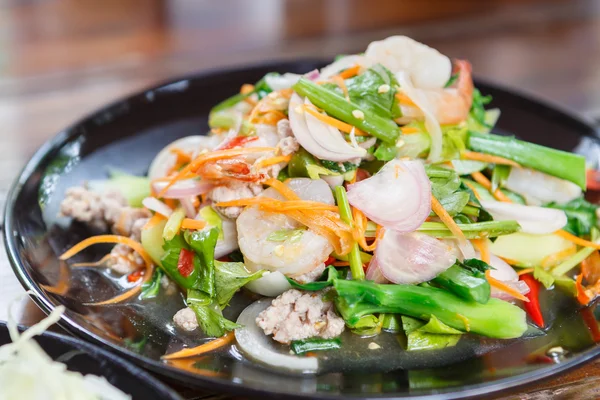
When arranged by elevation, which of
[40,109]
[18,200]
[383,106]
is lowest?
[40,109]

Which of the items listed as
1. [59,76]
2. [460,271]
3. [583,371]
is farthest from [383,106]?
[59,76]

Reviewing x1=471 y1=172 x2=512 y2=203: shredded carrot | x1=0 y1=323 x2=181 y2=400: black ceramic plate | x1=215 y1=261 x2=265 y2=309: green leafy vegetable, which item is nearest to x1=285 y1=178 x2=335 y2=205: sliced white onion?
x1=215 y1=261 x2=265 y2=309: green leafy vegetable

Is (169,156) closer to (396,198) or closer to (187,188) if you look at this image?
(187,188)

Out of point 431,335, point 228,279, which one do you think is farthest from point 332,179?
point 431,335

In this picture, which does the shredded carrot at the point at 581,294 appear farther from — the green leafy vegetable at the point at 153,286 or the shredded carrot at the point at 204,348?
the green leafy vegetable at the point at 153,286

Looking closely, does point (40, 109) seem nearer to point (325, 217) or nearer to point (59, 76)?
point (59, 76)
